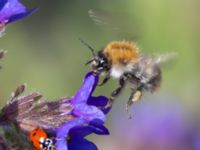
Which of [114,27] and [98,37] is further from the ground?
[98,37]

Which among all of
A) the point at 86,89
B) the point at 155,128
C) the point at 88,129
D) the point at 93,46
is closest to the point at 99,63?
the point at 86,89

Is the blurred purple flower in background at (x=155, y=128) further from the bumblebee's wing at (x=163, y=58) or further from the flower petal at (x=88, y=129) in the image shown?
the flower petal at (x=88, y=129)

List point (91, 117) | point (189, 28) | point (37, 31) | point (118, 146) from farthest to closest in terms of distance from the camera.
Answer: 1. point (37, 31)
2. point (189, 28)
3. point (118, 146)
4. point (91, 117)

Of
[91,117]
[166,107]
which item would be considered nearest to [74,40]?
[166,107]

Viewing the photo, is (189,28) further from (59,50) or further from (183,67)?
(59,50)

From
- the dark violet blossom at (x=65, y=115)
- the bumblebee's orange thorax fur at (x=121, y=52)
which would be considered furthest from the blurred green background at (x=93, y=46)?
the dark violet blossom at (x=65, y=115)

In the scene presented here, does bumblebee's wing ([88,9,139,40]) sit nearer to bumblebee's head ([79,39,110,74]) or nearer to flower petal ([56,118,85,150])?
bumblebee's head ([79,39,110,74])

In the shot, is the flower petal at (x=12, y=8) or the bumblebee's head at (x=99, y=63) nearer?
the flower petal at (x=12, y=8)
